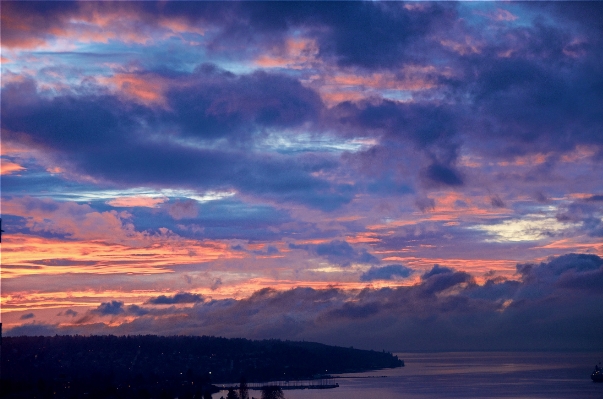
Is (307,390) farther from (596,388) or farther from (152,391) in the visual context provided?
(596,388)

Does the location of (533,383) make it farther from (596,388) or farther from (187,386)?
(187,386)

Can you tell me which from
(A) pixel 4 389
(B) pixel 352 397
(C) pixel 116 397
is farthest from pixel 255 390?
(A) pixel 4 389

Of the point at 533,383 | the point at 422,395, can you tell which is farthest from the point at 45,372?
the point at 533,383

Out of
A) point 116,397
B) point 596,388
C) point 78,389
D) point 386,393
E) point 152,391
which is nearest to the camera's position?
point 116,397

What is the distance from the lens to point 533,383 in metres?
198

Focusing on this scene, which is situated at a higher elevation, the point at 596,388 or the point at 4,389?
the point at 4,389

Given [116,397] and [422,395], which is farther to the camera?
[422,395]

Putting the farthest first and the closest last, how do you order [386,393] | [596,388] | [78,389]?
[596,388] → [386,393] → [78,389]

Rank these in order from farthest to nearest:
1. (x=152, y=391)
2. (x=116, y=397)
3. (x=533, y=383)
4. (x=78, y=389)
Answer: (x=533, y=383) → (x=152, y=391) → (x=78, y=389) → (x=116, y=397)

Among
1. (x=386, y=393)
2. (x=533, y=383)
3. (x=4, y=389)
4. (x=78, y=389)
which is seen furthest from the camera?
(x=533, y=383)

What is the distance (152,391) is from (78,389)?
24023mm

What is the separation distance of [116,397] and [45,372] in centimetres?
9843

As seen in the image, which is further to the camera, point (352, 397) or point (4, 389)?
point (352, 397)

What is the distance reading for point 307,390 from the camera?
187500mm
